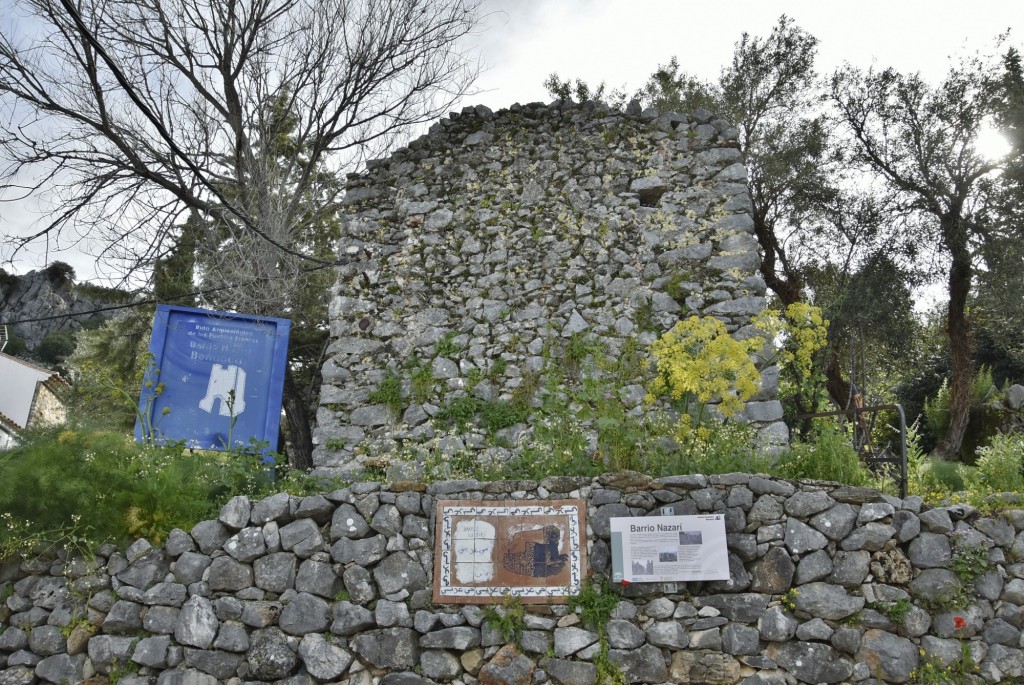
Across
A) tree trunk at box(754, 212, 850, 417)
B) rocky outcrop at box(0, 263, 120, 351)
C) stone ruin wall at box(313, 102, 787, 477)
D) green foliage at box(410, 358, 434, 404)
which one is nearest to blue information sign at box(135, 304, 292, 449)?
stone ruin wall at box(313, 102, 787, 477)

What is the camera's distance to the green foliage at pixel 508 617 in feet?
17.8

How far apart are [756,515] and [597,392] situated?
202 centimetres

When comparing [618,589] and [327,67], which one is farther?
[327,67]

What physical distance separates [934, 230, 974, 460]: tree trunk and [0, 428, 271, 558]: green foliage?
30.4 feet

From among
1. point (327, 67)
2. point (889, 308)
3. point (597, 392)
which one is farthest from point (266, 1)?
point (889, 308)

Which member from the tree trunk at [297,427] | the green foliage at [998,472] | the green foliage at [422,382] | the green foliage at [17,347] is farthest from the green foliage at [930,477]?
the green foliage at [17,347]

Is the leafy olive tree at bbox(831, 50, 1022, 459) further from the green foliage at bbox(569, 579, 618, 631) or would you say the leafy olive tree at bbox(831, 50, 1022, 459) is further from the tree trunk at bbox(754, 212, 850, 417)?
the green foliage at bbox(569, 579, 618, 631)

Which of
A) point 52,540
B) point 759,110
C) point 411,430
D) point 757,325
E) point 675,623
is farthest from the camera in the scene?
point 759,110

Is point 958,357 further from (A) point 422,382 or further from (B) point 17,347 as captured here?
(B) point 17,347

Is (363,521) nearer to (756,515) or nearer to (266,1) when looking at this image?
(756,515)

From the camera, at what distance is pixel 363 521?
19.2 ft

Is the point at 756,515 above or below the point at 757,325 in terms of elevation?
below

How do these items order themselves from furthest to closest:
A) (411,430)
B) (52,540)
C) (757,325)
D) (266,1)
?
(266,1)
(411,430)
(757,325)
(52,540)

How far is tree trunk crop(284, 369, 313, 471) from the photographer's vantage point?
10.9 m
